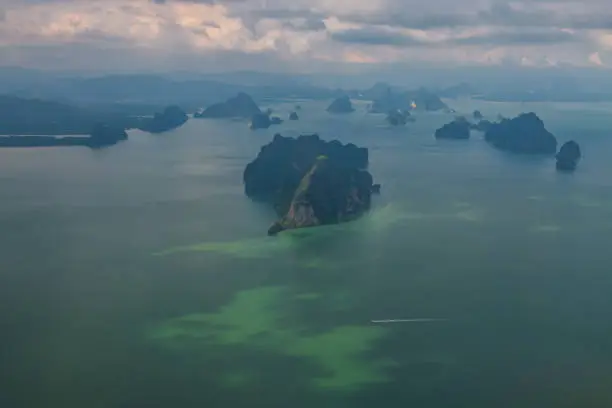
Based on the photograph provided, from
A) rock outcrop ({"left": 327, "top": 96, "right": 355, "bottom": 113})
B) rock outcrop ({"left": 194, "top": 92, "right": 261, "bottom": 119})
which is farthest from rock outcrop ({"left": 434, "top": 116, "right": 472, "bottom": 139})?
rock outcrop ({"left": 327, "top": 96, "right": 355, "bottom": 113})

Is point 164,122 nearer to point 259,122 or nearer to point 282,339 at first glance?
point 259,122

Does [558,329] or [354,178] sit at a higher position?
[354,178]

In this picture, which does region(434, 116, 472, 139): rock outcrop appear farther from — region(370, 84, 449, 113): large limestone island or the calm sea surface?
region(370, 84, 449, 113): large limestone island

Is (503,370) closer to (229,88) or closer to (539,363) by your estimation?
(539,363)

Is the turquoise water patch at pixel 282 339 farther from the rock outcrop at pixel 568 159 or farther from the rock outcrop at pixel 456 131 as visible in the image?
the rock outcrop at pixel 456 131

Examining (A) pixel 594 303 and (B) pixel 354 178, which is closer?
(A) pixel 594 303

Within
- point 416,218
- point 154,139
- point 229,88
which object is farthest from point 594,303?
point 229,88

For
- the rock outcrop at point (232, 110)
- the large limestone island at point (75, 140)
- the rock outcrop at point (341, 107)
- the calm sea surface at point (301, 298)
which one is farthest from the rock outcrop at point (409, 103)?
the calm sea surface at point (301, 298)
